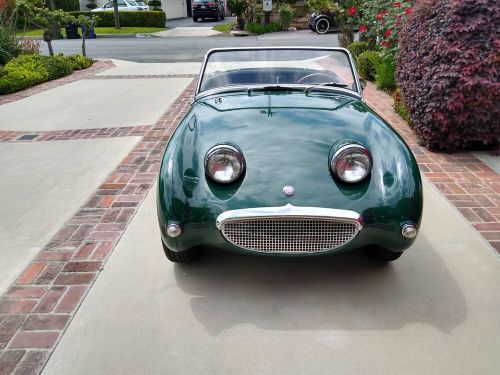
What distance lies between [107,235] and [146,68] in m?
9.63

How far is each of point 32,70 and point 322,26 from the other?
1398 cm

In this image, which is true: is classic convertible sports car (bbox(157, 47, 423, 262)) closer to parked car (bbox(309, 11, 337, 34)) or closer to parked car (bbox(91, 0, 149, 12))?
parked car (bbox(309, 11, 337, 34))

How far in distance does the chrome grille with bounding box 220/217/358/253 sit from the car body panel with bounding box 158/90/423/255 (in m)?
0.06

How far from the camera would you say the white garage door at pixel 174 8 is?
34850mm

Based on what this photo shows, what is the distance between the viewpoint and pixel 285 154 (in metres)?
2.60

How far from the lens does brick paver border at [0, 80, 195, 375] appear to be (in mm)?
2250

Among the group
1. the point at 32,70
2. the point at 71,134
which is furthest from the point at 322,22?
the point at 71,134

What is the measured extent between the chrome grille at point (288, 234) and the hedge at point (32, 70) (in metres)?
8.38

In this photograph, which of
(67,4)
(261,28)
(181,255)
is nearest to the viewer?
(181,255)

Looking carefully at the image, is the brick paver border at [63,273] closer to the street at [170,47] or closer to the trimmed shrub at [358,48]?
the trimmed shrub at [358,48]

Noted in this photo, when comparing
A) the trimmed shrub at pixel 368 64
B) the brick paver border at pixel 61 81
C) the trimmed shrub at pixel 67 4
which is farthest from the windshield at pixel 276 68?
the trimmed shrub at pixel 67 4

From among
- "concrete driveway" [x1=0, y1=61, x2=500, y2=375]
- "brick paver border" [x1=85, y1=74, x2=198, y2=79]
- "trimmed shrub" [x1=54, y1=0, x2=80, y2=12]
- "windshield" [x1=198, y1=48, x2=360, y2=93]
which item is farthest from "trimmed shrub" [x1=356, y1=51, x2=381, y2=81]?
"trimmed shrub" [x1=54, y1=0, x2=80, y2=12]

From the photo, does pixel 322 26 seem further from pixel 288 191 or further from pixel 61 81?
pixel 288 191

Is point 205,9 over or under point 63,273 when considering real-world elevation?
over
